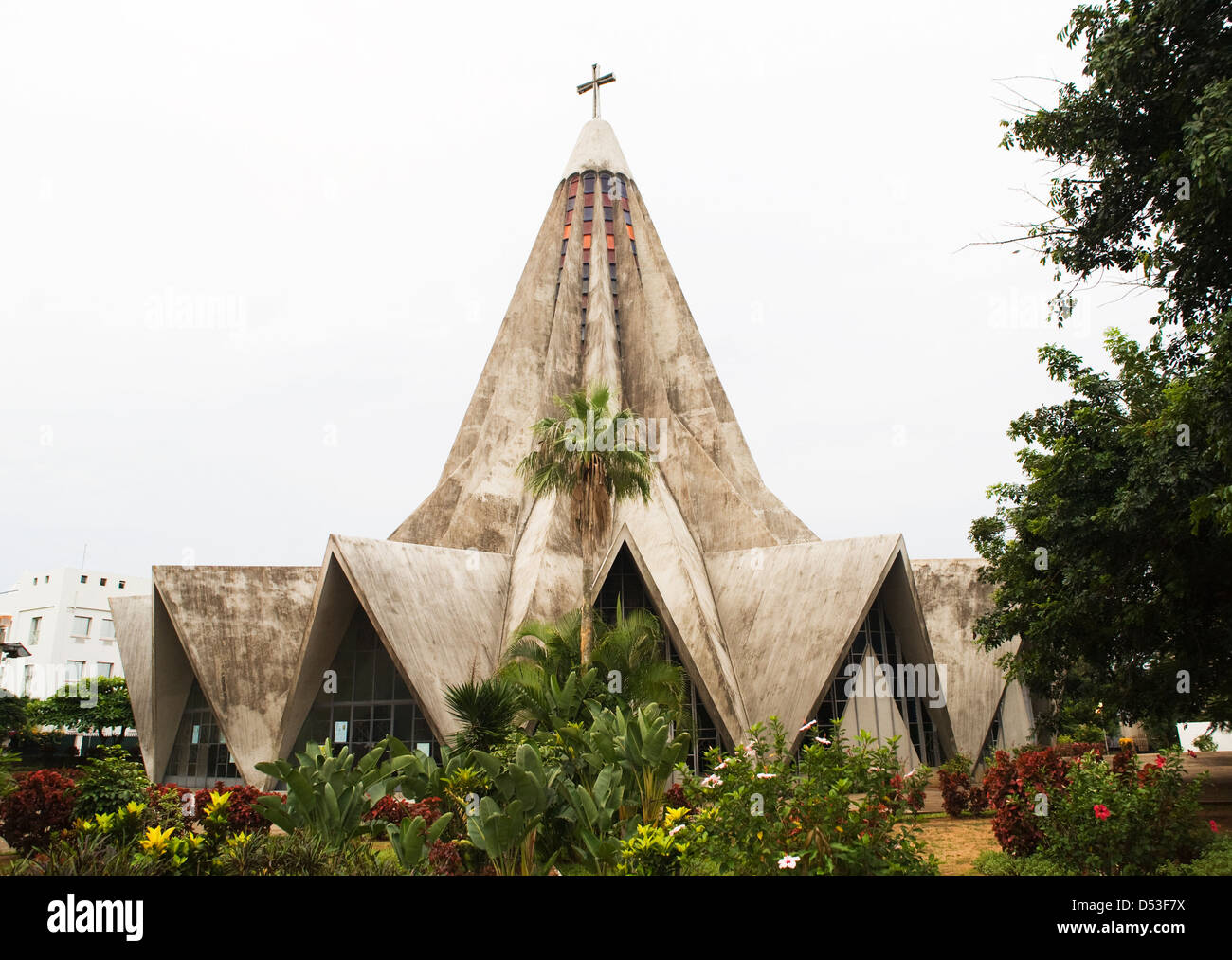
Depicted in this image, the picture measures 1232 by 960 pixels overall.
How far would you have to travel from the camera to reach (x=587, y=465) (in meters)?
19.9

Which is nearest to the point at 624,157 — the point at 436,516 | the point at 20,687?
the point at 436,516

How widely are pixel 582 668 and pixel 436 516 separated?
47.3 ft

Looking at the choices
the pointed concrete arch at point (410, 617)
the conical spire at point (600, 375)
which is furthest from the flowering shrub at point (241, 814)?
the conical spire at point (600, 375)

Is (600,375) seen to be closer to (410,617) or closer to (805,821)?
(410,617)

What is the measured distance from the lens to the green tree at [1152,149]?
35.8ft

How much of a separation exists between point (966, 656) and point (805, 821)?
21615mm

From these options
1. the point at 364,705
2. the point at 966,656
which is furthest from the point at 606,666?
the point at 966,656

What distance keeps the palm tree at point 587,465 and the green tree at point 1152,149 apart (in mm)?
9623

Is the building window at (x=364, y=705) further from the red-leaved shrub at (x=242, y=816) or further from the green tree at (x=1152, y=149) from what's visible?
the green tree at (x=1152, y=149)

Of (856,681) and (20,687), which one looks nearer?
(856,681)

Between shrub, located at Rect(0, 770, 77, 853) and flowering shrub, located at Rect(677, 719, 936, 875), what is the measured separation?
33.0 feet

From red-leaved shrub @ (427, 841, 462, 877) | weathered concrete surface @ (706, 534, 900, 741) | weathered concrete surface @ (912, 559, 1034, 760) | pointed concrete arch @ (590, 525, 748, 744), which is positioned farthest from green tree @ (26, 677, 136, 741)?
red-leaved shrub @ (427, 841, 462, 877)
